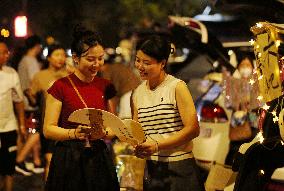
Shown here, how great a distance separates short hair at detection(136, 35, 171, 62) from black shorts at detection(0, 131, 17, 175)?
3.57 metres

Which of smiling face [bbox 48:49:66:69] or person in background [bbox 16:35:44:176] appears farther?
person in background [bbox 16:35:44:176]

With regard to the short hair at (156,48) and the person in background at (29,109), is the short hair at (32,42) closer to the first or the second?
the person in background at (29,109)

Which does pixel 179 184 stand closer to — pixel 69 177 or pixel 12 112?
pixel 69 177


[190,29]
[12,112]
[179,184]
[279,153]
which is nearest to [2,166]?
[12,112]

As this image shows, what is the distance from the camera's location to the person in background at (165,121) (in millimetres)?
4648

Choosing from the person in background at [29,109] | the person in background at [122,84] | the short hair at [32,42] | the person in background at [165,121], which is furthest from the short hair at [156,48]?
the short hair at [32,42]

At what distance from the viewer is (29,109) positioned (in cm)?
1118

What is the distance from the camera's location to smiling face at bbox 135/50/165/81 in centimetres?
473

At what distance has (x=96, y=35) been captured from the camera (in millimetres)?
4988

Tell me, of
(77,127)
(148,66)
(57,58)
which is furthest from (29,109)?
(148,66)

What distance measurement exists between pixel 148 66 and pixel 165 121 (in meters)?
0.41

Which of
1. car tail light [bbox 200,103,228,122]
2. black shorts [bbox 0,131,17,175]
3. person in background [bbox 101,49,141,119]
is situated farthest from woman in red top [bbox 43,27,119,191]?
person in background [bbox 101,49,141,119]

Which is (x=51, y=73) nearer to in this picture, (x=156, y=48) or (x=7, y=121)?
(x=7, y=121)

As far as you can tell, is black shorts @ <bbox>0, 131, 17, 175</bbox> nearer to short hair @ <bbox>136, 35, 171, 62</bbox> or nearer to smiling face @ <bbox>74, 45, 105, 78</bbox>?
smiling face @ <bbox>74, 45, 105, 78</bbox>
